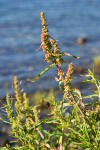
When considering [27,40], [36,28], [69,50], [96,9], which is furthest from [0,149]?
[96,9]

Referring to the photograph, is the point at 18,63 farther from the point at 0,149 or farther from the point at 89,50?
the point at 0,149

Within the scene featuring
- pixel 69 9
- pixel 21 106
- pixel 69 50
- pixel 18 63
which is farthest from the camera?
pixel 69 9

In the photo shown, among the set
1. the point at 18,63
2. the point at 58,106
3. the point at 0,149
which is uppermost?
the point at 18,63

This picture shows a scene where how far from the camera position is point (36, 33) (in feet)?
54.3

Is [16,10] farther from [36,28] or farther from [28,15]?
[36,28]

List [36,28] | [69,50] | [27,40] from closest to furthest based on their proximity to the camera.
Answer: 1. [69,50]
2. [27,40]
3. [36,28]

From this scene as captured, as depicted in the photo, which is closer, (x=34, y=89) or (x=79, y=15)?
(x=34, y=89)

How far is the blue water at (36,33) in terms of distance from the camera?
12.1m

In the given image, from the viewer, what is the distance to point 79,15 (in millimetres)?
19906

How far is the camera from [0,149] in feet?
10.1

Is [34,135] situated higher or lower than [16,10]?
lower

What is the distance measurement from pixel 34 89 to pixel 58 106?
7.84 metres

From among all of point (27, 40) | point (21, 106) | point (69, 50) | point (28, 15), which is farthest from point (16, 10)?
point (21, 106)

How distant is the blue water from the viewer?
39.8 feet
